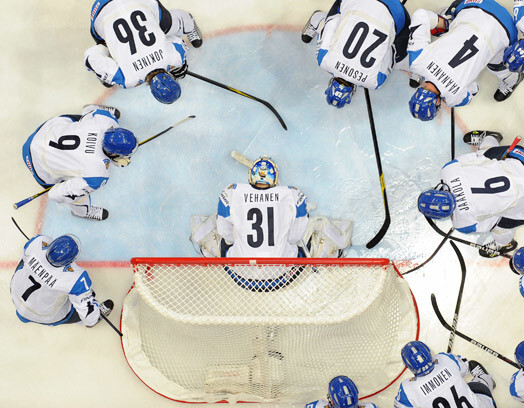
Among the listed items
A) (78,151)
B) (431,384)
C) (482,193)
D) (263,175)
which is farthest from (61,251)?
(482,193)

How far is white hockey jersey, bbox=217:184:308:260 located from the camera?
3.96m

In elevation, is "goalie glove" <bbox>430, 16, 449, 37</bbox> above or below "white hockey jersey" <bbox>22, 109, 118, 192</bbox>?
above

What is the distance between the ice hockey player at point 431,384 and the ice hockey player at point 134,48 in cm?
275

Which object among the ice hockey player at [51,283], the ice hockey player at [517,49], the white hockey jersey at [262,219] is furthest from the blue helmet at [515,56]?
the ice hockey player at [51,283]

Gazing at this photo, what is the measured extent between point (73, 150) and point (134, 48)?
936 millimetres

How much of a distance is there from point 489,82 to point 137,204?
3573 mm

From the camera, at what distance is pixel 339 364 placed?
4309 millimetres

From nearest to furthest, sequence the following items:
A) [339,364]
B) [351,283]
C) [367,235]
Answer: [351,283] → [339,364] → [367,235]

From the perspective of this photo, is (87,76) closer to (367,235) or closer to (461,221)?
(367,235)

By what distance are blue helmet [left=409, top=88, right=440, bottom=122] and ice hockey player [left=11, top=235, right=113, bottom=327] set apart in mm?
2929

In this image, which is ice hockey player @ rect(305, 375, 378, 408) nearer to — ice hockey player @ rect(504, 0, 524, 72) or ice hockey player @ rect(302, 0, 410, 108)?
ice hockey player @ rect(302, 0, 410, 108)

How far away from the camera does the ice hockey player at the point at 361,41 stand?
3.98m

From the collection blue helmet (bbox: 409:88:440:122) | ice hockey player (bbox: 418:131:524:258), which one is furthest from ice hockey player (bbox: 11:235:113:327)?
blue helmet (bbox: 409:88:440:122)

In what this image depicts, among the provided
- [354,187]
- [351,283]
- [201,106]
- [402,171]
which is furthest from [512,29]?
[201,106]
